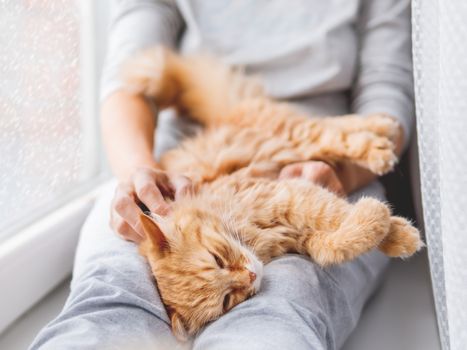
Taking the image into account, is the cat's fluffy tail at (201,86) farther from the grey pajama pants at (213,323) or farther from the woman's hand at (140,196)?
the grey pajama pants at (213,323)

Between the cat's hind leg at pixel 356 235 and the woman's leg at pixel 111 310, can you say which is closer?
the woman's leg at pixel 111 310

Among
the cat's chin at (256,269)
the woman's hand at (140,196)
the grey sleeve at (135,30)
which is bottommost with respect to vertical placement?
the cat's chin at (256,269)

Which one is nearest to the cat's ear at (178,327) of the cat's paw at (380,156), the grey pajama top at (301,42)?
the cat's paw at (380,156)

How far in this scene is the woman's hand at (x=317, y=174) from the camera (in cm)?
128

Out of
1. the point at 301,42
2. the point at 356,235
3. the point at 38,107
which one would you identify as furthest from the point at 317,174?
the point at 38,107

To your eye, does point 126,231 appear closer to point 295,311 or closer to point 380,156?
point 295,311

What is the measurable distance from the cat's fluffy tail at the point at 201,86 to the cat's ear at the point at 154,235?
0.61 meters

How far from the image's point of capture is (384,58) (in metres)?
1.66

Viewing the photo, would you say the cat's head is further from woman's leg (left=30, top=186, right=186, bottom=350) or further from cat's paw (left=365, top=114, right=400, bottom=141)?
cat's paw (left=365, top=114, right=400, bottom=141)

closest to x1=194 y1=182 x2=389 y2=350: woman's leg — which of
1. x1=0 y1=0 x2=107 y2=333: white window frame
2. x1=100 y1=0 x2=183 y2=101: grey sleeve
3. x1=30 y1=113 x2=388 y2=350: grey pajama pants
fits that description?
x1=30 y1=113 x2=388 y2=350: grey pajama pants

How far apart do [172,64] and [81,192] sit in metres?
0.51

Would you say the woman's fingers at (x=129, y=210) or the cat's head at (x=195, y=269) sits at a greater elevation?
the woman's fingers at (x=129, y=210)

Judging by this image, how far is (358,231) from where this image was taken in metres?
1.01

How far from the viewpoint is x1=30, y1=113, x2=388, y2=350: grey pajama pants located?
0.88 metres
